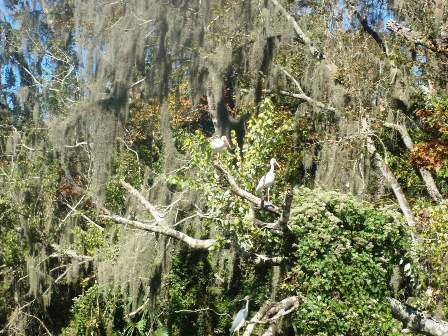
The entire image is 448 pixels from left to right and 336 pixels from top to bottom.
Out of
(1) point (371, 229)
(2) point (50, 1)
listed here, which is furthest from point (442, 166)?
(2) point (50, 1)

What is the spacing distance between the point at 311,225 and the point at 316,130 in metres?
4.94

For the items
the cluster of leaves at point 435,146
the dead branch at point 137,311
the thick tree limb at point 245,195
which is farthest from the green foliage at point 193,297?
the cluster of leaves at point 435,146

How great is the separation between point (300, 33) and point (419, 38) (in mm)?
2528

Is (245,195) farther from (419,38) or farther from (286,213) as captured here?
(419,38)

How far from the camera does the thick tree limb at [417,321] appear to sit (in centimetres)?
702

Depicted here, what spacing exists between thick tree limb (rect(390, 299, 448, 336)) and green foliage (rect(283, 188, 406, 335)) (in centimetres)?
51

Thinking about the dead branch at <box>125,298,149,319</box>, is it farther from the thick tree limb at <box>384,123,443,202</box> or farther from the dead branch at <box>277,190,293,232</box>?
the thick tree limb at <box>384,123,443,202</box>

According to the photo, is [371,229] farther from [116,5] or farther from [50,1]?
[50,1]

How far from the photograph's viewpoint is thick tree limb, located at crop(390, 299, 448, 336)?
23.0 feet

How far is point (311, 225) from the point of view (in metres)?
7.05

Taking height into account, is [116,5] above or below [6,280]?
above

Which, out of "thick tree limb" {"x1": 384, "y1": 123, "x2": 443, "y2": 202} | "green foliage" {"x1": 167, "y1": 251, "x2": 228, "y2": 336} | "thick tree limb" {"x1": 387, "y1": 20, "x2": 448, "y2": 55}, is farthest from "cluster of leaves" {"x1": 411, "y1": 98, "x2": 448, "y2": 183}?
"green foliage" {"x1": 167, "y1": 251, "x2": 228, "y2": 336}

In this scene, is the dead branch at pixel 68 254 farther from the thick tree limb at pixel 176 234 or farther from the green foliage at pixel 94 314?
the thick tree limb at pixel 176 234

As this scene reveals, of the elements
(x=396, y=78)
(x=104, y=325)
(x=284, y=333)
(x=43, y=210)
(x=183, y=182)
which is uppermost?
(x=396, y=78)
